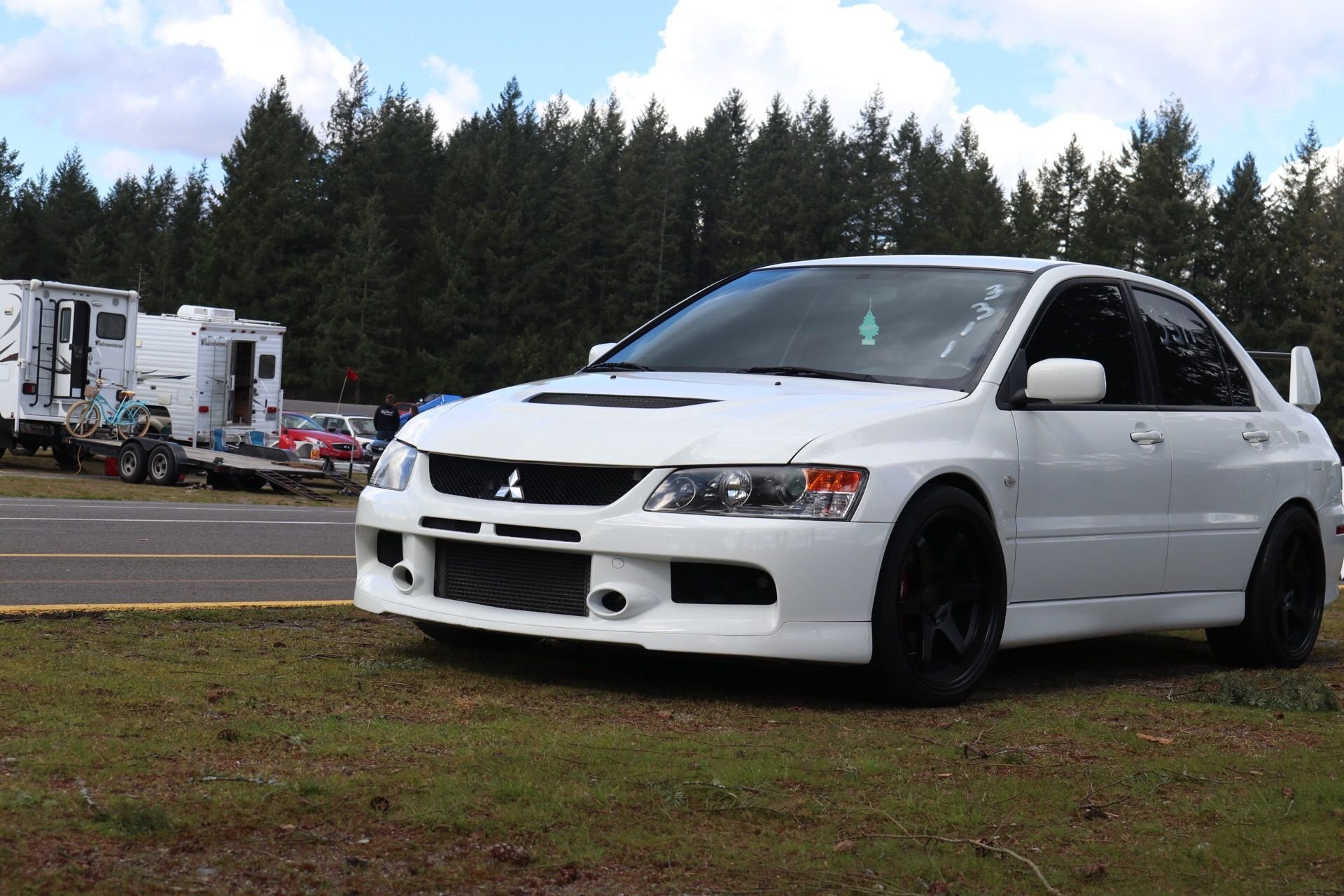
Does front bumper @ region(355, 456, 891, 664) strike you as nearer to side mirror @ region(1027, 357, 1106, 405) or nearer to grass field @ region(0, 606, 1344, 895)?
grass field @ region(0, 606, 1344, 895)

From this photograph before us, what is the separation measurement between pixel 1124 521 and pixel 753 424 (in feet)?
6.30

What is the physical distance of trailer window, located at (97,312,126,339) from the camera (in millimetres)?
27984

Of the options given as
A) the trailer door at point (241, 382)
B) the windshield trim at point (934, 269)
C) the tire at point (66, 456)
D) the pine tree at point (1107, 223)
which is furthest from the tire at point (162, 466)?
the pine tree at point (1107, 223)

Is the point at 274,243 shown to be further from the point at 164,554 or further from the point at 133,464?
the point at 164,554

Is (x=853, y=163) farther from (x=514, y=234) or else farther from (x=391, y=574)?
(x=391, y=574)

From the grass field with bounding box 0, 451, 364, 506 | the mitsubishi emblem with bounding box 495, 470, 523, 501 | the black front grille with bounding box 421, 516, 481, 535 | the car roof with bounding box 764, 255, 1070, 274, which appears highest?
the car roof with bounding box 764, 255, 1070, 274

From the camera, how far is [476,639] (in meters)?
6.31

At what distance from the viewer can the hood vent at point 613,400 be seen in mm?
5555

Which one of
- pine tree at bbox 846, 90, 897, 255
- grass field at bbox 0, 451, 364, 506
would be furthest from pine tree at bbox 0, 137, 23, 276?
grass field at bbox 0, 451, 364, 506

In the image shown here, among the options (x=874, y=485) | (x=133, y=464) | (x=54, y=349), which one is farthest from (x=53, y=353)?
(x=874, y=485)

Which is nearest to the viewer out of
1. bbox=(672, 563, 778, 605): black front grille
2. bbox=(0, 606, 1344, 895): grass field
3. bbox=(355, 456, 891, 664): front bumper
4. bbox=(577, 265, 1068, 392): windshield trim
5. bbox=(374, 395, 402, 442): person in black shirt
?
bbox=(0, 606, 1344, 895): grass field

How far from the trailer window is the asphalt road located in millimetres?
12021

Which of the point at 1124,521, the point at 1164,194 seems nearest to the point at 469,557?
the point at 1124,521

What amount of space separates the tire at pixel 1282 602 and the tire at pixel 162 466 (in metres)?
19.1
